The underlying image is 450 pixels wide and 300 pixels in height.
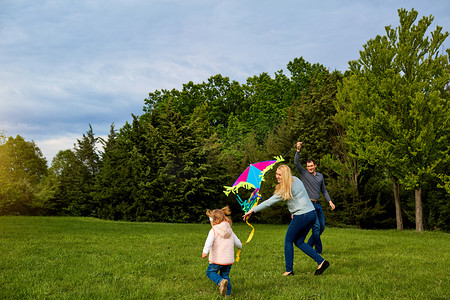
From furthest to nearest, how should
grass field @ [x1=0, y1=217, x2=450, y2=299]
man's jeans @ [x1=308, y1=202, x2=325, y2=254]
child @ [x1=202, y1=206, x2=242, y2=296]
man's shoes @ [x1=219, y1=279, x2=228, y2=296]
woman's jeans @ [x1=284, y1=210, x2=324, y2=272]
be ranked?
man's jeans @ [x1=308, y1=202, x2=325, y2=254] < woman's jeans @ [x1=284, y1=210, x2=324, y2=272] < grass field @ [x1=0, y1=217, x2=450, y2=299] < child @ [x1=202, y1=206, x2=242, y2=296] < man's shoes @ [x1=219, y1=279, x2=228, y2=296]

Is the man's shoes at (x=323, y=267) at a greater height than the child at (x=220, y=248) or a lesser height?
lesser

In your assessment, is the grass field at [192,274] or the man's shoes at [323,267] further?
the man's shoes at [323,267]

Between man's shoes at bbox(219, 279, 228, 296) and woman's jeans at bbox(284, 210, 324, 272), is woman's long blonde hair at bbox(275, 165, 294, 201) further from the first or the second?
man's shoes at bbox(219, 279, 228, 296)

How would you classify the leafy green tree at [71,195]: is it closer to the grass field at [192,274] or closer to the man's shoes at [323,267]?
the grass field at [192,274]

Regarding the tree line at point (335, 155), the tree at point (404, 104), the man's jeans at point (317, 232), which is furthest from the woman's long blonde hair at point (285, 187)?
the tree at point (404, 104)

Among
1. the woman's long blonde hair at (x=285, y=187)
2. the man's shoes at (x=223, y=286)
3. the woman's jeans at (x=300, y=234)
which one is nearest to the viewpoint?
the man's shoes at (x=223, y=286)

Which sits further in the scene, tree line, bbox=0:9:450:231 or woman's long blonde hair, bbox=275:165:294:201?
tree line, bbox=0:9:450:231

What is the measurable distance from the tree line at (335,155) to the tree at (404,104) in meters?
0.06

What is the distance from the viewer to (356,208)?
23.9m

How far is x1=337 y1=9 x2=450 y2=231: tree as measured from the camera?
59.7ft

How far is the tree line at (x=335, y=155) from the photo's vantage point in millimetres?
18828

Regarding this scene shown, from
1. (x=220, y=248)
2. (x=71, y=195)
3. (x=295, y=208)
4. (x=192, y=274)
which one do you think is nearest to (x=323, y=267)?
(x=295, y=208)

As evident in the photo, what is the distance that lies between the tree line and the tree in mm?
57

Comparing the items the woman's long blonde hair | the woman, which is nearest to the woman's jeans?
the woman
